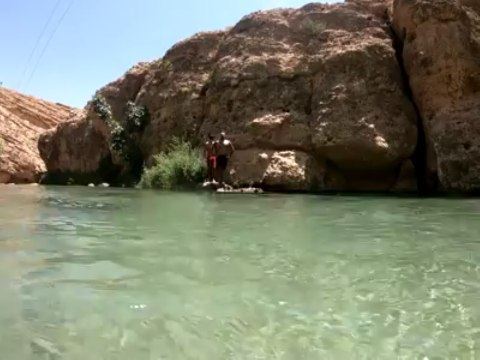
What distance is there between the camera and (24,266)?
4508mm

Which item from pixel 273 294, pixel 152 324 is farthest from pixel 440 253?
pixel 152 324

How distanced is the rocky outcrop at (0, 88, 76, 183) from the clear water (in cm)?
1984

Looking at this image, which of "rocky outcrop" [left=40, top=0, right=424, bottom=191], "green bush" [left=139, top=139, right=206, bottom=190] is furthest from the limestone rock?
"green bush" [left=139, top=139, right=206, bottom=190]

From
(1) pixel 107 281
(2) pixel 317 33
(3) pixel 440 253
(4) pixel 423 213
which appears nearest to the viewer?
(1) pixel 107 281

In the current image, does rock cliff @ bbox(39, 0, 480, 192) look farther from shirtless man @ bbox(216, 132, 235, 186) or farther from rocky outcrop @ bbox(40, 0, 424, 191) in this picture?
shirtless man @ bbox(216, 132, 235, 186)

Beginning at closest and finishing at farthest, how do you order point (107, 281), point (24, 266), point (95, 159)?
point (107, 281) < point (24, 266) < point (95, 159)

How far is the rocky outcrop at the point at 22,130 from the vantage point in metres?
27.0

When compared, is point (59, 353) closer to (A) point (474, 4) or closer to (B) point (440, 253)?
(B) point (440, 253)

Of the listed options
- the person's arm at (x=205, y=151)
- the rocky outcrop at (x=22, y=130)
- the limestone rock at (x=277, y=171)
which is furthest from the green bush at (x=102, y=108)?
the limestone rock at (x=277, y=171)

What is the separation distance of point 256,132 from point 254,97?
1407 millimetres

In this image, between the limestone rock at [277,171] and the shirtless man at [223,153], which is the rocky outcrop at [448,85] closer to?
the limestone rock at [277,171]

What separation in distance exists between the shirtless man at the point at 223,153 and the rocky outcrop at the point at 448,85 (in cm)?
535

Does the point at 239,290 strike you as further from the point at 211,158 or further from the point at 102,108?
the point at 102,108

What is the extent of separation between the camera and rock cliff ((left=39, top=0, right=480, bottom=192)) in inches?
549
